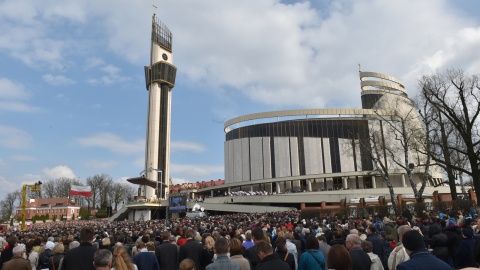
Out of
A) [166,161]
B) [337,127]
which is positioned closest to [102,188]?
[166,161]

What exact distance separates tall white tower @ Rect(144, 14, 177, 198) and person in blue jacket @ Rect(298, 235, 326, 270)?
85716 millimetres

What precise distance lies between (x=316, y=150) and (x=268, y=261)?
77.0 meters

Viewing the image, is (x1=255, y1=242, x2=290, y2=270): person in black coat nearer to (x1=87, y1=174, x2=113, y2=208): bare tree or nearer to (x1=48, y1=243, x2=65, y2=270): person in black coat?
(x1=48, y1=243, x2=65, y2=270): person in black coat

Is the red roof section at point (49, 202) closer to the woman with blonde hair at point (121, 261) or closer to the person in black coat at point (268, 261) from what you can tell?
the woman with blonde hair at point (121, 261)

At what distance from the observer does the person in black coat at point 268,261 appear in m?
4.73

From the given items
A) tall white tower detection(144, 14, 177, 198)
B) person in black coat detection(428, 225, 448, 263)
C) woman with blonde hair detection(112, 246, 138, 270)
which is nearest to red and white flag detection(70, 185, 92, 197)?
tall white tower detection(144, 14, 177, 198)

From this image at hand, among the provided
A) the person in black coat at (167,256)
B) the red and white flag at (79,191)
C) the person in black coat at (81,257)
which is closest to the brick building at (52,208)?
the red and white flag at (79,191)

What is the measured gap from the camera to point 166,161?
91938 mm

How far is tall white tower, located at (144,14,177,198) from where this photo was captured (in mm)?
91125

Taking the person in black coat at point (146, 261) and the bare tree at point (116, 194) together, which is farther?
the bare tree at point (116, 194)

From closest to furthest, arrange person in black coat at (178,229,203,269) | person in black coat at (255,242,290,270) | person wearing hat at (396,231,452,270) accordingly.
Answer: person wearing hat at (396,231,452,270) → person in black coat at (255,242,290,270) → person in black coat at (178,229,203,269)

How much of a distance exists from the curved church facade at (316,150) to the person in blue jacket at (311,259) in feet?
224

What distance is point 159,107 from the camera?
94.1 metres

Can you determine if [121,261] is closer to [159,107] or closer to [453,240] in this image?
[453,240]
